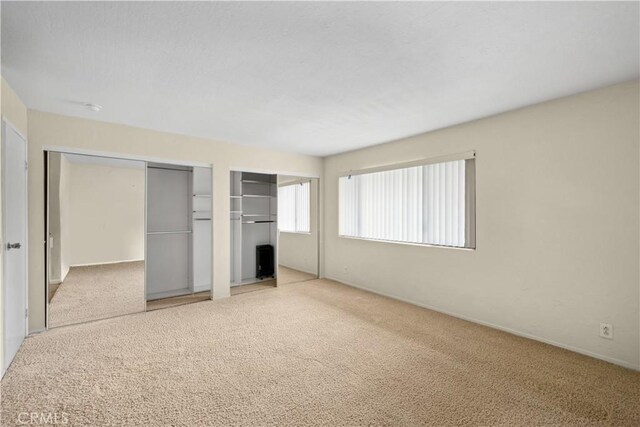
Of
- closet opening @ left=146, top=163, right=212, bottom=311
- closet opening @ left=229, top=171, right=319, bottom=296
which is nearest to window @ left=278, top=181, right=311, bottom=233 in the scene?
closet opening @ left=229, top=171, right=319, bottom=296

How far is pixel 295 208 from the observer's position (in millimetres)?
6941

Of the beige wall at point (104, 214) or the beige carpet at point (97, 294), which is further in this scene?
the beige wall at point (104, 214)

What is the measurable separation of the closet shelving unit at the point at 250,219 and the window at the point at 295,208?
97cm

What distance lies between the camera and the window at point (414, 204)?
3773mm

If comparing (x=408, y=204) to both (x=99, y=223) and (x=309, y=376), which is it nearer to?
(x=309, y=376)

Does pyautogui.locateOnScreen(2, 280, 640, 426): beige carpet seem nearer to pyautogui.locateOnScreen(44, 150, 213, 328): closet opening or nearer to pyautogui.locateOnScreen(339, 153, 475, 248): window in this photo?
pyautogui.locateOnScreen(44, 150, 213, 328): closet opening

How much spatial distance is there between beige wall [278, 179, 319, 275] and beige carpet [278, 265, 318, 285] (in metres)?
0.12

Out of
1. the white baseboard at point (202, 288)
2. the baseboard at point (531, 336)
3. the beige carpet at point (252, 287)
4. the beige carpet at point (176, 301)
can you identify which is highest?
the white baseboard at point (202, 288)

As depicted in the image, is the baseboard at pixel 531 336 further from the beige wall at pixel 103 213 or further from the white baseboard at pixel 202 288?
the beige wall at pixel 103 213

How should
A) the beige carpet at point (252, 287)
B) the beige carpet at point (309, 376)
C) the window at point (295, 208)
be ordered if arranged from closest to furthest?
the beige carpet at point (309, 376), the beige carpet at point (252, 287), the window at point (295, 208)

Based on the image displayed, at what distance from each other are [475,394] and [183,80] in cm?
341

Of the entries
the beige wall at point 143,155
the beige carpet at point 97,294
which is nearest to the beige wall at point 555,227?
the beige wall at point 143,155

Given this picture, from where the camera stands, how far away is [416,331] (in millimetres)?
3352

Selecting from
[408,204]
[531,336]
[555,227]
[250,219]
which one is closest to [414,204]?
[408,204]
